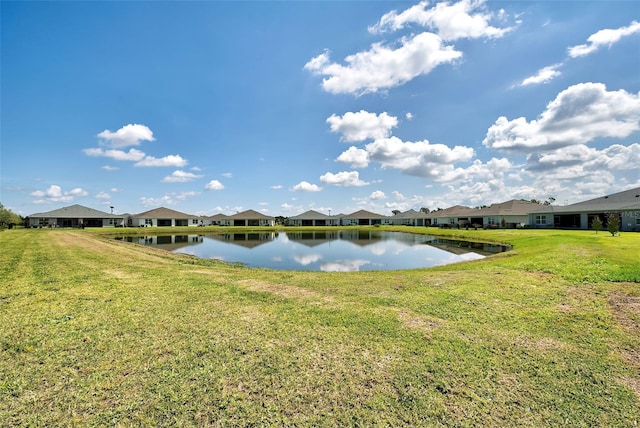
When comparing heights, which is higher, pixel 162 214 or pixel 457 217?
pixel 162 214

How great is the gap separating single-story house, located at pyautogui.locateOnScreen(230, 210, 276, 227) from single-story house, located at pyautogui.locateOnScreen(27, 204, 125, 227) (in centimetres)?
2555

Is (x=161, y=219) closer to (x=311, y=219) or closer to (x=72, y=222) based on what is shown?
(x=72, y=222)

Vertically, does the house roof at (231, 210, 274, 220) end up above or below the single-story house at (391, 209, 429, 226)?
above

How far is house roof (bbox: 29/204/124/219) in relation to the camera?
58.7 metres

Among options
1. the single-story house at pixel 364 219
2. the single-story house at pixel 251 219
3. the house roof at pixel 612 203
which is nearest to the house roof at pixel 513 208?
the house roof at pixel 612 203

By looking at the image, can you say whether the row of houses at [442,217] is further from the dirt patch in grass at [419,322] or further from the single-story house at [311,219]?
the dirt patch in grass at [419,322]

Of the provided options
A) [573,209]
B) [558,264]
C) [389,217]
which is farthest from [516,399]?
[389,217]

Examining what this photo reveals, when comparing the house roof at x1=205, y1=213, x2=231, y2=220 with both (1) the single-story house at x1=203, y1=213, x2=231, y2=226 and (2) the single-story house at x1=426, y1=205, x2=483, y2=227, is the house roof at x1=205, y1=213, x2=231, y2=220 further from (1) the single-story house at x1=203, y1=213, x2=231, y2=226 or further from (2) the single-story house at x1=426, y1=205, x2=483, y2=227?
(2) the single-story house at x1=426, y1=205, x2=483, y2=227

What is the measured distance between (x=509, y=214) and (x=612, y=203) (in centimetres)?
1494

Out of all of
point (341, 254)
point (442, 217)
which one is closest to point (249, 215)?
point (442, 217)

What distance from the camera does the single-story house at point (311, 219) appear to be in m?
83.3

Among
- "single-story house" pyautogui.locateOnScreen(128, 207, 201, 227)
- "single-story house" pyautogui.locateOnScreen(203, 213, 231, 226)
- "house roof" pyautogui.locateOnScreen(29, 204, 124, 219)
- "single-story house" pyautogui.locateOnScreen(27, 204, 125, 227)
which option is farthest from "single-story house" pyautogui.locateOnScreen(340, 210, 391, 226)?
"house roof" pyautogui.locateOnScreen(29, 204, 124, 219)

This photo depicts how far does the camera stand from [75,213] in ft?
202

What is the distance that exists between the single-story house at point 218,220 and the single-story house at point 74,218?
67.0 ft
